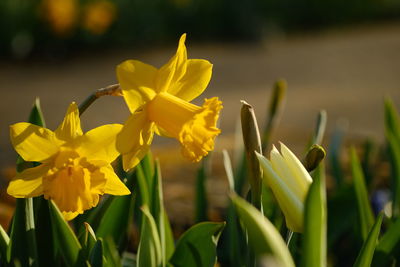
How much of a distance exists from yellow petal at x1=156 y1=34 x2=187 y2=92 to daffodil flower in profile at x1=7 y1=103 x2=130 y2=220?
74 mm

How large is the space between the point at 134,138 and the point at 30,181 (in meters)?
0.13

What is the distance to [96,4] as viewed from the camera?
5332mm

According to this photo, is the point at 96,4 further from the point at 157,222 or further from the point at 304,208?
the point at 304,208

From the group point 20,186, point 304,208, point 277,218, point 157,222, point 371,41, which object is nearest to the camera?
point 304,208

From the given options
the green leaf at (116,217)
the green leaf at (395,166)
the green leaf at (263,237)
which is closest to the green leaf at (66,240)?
the green leaf at (116,217)

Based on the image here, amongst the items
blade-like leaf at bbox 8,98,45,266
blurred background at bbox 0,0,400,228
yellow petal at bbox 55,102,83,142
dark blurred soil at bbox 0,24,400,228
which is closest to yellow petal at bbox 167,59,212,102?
yellow petal at bbox 55,102,83,142

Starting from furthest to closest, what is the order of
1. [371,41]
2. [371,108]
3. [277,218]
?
[371,41] → [371,108] → [277,218]

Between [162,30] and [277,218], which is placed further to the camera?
[162,30]

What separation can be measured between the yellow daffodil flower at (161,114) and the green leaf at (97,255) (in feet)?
0.36

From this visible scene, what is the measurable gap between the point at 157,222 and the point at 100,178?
0.24 m

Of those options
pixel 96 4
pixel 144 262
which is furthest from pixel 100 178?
pixel 96 4

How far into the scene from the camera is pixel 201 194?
139 centimetres

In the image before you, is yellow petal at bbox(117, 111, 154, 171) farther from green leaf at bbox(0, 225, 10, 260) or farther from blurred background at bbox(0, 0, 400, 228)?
blurred background at bbox(0, 0, 400, 228)

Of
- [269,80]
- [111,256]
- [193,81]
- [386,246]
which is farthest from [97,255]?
[269,80]
